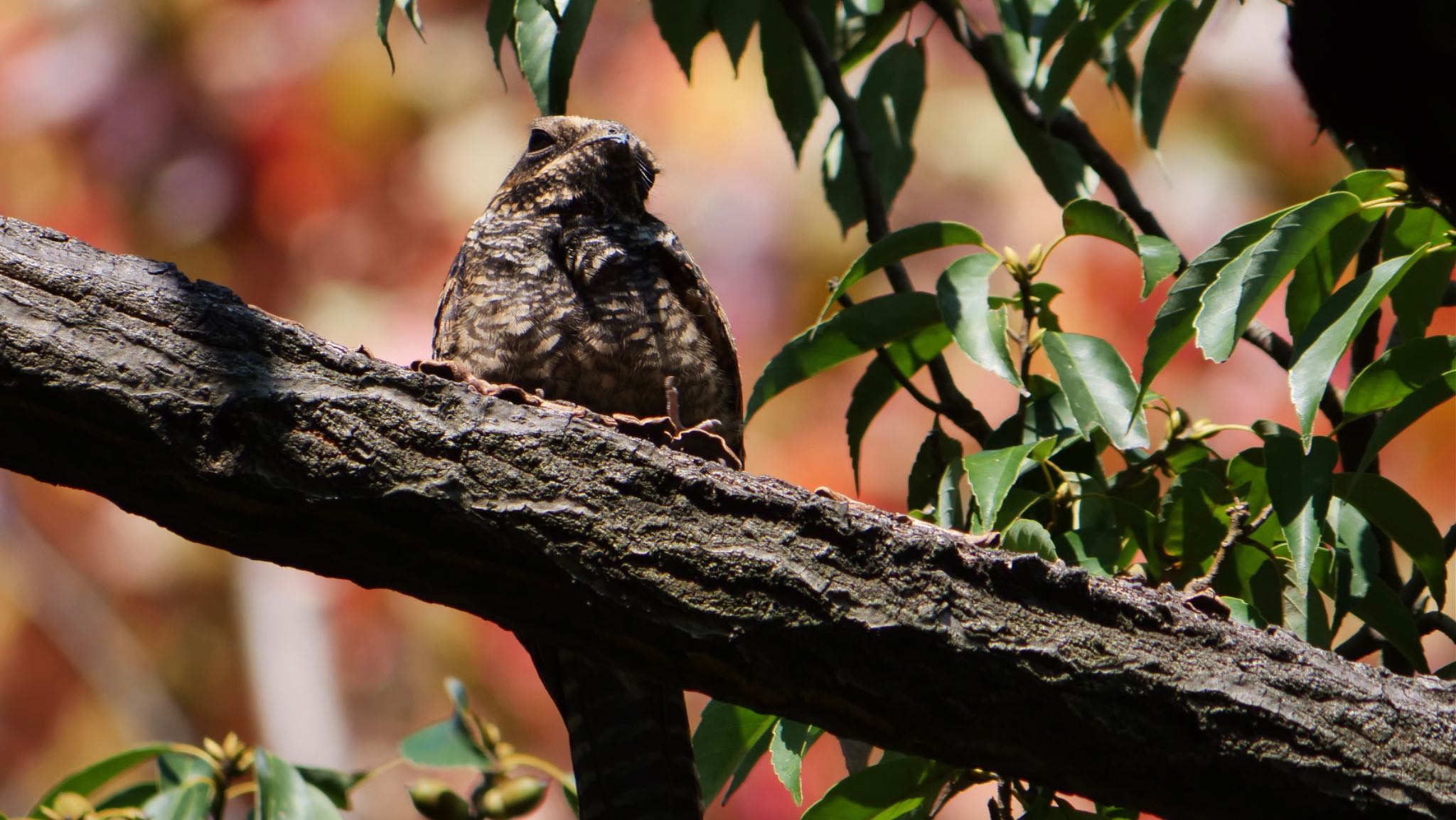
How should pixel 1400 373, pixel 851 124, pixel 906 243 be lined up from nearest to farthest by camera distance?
→ pixel 1400 373 → pixel 906 243 → pixel 851 124

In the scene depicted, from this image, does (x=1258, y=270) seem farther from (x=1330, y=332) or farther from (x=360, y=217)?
(x=360, y=217)

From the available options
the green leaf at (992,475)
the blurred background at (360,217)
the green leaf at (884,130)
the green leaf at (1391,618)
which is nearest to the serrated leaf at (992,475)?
the green leaf at (992,475)

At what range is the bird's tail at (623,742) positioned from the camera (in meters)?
2.74

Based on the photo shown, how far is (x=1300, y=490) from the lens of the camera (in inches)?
77.0

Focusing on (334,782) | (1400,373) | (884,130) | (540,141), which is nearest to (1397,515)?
(1400,373)

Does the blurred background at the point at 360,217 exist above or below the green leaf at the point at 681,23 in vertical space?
above

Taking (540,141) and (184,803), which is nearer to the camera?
(184,803)

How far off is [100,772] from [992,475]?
1.81 meters

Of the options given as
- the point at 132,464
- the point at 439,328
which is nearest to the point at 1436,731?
the point at 132,464

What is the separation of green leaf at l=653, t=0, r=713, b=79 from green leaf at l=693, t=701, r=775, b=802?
4.22ft

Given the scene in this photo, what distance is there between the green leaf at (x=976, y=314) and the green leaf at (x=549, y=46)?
0.87m

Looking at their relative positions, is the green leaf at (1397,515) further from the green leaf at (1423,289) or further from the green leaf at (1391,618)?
the green leaf at (1423,289)

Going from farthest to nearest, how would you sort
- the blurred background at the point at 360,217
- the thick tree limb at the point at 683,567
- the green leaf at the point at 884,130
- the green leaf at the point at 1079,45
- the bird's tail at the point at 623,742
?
the blurred background at the point at 360,217, the green leaf at the point at 884,130, the bird's tail at the point at 623,742, the green leaf at the point at 1079,45, the thick tree limb at the point at 683,567

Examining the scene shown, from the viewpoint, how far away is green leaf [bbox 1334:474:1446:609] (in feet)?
6.95
